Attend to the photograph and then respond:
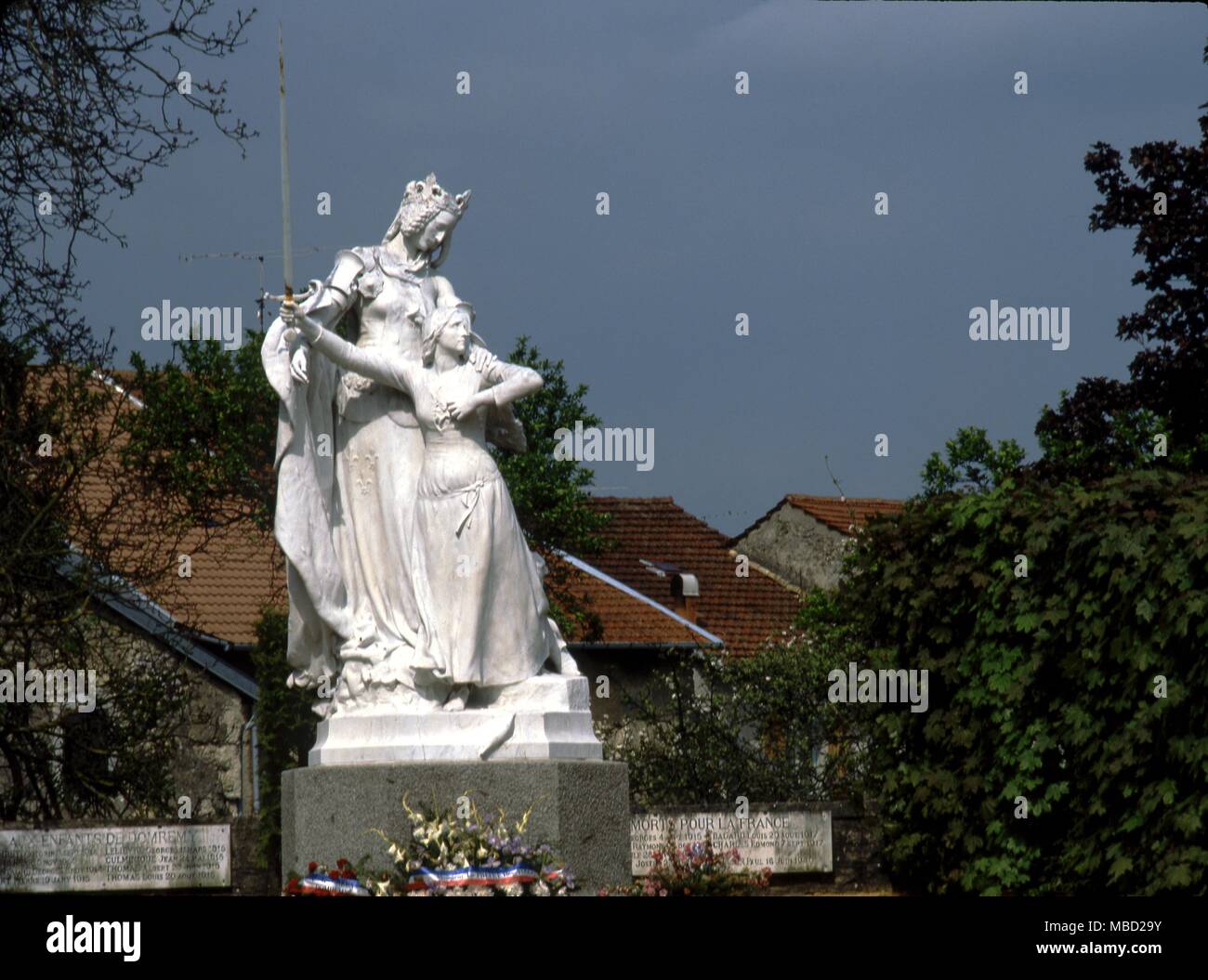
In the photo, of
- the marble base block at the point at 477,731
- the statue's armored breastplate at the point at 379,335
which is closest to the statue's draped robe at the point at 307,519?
the statue's armored breastplate at the point at 379,335

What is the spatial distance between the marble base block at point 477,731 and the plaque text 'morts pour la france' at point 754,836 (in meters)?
4.76

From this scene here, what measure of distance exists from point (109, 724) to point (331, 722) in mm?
7624

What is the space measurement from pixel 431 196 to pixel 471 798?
9.81ft

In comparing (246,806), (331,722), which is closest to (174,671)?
(246,806)

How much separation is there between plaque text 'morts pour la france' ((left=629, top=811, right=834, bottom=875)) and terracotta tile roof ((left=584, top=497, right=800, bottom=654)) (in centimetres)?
1811

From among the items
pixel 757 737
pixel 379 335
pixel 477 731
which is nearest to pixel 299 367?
pixel 379 335

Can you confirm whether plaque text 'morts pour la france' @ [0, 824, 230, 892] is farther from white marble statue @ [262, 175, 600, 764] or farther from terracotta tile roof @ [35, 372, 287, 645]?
terracotta tile roof @ [35, 372, 287, 645]

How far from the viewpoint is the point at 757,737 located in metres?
18.9

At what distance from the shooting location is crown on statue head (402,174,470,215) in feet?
34.2

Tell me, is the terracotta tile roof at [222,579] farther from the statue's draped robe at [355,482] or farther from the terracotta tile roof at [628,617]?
the statue's draped robe at [355,482]

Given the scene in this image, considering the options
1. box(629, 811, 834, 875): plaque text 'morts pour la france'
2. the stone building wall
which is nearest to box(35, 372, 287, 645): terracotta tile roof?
box(629, 811, 834, 875): plaque text 'morts pour la france'

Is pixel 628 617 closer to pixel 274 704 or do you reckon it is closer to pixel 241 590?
pixel 241 590
